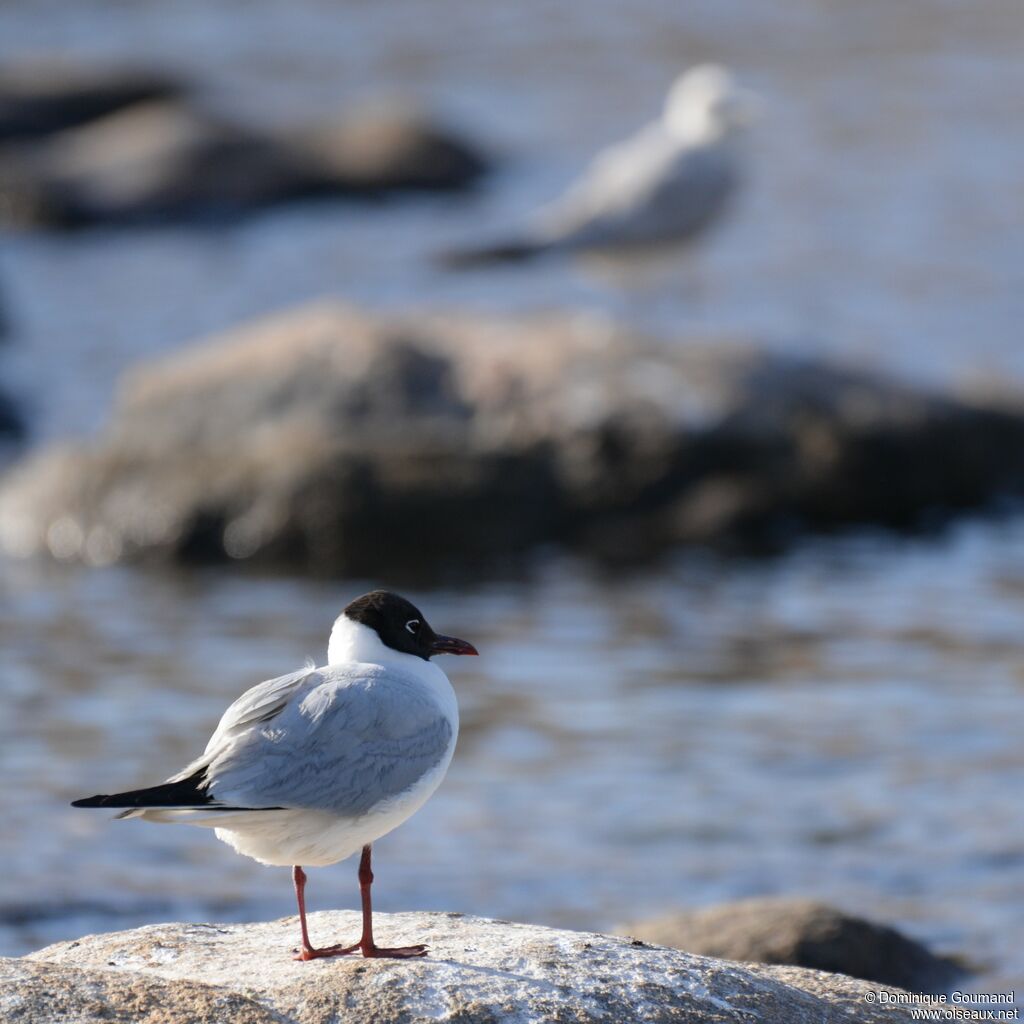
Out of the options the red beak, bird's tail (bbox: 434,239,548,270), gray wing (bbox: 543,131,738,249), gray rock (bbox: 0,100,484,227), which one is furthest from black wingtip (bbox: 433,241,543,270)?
the red beak

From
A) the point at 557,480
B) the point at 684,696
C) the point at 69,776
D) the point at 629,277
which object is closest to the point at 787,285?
the point at 629,277

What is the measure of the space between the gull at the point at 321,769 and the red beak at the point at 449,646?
19 centimetres

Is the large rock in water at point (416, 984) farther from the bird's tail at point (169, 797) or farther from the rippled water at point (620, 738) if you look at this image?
the rippled water at point (620, 738)

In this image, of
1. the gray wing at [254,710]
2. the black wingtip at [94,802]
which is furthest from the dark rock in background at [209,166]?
the black wingtip at [94,802]

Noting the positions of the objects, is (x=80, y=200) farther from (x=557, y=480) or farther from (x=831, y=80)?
(x=557, y=480)

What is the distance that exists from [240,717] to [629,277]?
983 cm

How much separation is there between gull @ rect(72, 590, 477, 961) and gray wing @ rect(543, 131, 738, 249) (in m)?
8.95

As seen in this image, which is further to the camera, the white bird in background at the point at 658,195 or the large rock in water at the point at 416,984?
the white bird in background at the point at 658,195

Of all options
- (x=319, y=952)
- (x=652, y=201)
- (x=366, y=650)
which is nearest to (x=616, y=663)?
(x=652, y=201)

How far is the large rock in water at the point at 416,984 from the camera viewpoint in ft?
13.3

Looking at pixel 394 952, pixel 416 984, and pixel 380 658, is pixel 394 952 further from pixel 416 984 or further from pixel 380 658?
pixel 380 658

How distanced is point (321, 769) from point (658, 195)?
935 cm

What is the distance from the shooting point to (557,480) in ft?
38.0

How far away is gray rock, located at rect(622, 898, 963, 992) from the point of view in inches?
231
